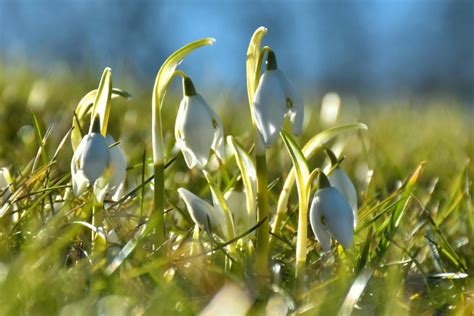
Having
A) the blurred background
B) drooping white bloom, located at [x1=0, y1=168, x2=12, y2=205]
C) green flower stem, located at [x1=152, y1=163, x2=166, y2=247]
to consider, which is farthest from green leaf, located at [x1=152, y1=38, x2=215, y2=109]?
the blurred background

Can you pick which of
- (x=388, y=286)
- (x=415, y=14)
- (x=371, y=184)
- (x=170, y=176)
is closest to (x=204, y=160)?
(x=388, y=286)

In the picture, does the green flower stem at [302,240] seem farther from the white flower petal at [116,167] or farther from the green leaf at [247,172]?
the white flower petal at [116,167]

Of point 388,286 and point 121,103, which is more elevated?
point 388,286

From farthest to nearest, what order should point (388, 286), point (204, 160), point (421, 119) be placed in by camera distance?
point (421, 119) → point (204, 160) → point (388, 286)

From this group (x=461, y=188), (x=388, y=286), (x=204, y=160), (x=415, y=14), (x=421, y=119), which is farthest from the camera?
(x=415, y=14)

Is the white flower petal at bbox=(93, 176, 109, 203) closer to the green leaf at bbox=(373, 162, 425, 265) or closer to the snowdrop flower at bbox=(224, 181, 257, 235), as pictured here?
the snowdrop flower at bbox=(224, 181, 257, 235)

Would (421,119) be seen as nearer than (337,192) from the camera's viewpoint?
No

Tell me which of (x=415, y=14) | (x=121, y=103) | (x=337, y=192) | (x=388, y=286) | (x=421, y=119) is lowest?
(x=415, y=14)

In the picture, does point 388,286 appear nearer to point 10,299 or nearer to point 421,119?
point 10,299
